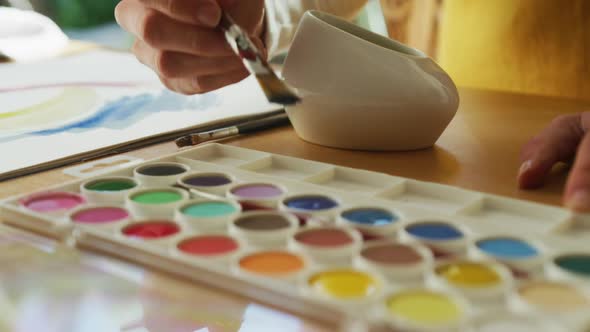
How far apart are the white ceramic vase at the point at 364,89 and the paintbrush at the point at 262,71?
0.03 m

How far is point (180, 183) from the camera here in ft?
2.19

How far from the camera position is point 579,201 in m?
0.57

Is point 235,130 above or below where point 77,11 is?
below

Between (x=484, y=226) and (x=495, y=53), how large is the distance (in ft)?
2.67

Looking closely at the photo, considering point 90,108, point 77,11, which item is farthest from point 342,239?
point 77,11

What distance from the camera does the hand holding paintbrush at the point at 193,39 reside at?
2.65ft

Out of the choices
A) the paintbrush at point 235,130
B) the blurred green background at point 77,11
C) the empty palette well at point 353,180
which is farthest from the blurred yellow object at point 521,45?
the blurred green background at point 77,11

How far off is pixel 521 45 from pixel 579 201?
0.75 m

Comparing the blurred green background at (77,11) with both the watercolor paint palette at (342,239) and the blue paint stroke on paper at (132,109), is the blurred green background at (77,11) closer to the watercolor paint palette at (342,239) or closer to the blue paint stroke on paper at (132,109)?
the blue paint stroke on paper at (132,109)

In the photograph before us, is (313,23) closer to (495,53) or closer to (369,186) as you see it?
(369,186)

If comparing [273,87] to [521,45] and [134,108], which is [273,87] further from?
[521,45]

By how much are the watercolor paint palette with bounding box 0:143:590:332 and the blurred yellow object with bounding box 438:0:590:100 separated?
2.26 ft

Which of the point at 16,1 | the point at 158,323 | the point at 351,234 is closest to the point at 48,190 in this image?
the point at 158,323

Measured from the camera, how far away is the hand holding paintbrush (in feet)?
2.65
